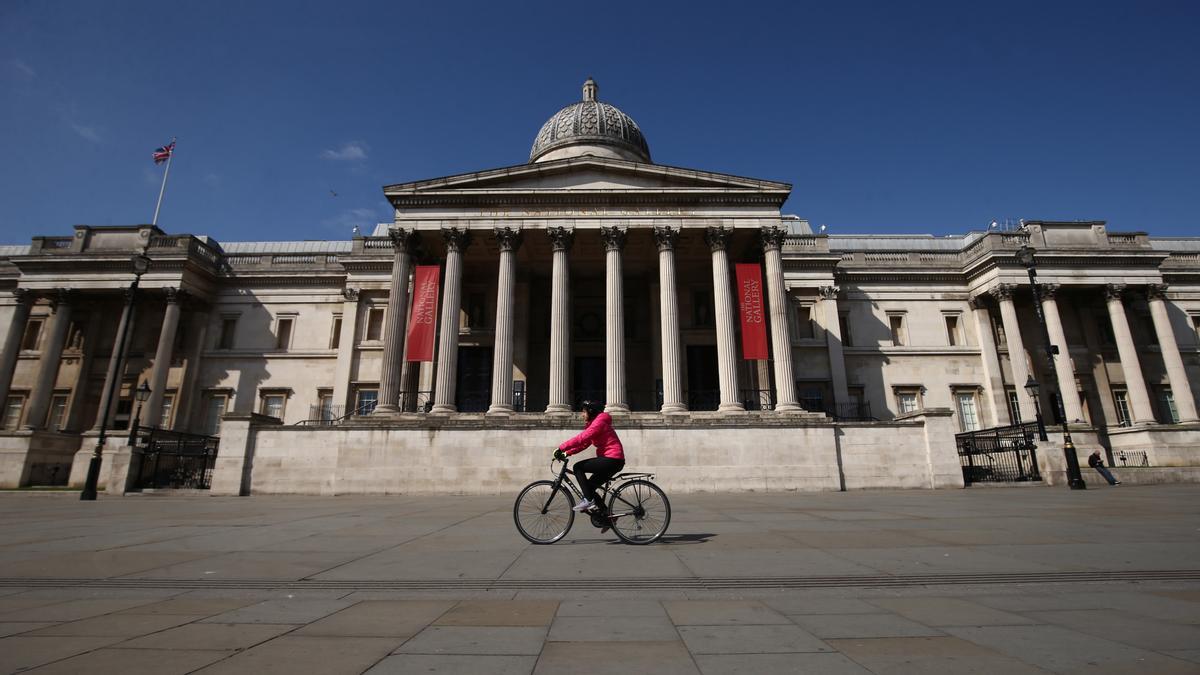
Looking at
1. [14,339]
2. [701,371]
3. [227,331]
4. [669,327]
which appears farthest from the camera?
[227,331]

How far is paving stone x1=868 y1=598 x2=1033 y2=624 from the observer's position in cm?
360

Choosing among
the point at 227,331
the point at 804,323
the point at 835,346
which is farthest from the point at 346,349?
the point at 835,346

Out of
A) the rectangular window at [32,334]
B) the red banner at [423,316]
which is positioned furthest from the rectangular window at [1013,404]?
the rectangular window at [32,334]

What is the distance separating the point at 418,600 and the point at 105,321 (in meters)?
40.4

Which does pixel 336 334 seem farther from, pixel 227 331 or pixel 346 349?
pixel 227 331

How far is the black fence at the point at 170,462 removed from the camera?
2125cm

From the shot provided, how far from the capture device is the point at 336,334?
3400 cm

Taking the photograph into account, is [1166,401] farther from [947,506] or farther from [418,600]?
[418,600]

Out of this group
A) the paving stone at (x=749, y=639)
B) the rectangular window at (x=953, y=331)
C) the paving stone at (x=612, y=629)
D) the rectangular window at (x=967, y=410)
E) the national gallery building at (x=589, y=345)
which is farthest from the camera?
the rectangular window at (x=953, y=331)

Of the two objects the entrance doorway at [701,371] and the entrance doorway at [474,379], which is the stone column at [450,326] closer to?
the entrance doorway at [474,379]

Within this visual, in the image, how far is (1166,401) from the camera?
1292 inches

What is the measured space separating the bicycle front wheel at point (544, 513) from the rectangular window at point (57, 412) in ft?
123

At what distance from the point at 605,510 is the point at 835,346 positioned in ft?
94.4

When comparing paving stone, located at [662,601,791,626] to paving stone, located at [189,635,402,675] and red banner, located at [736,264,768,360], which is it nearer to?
paving stone, located at [189,635,402,675]
